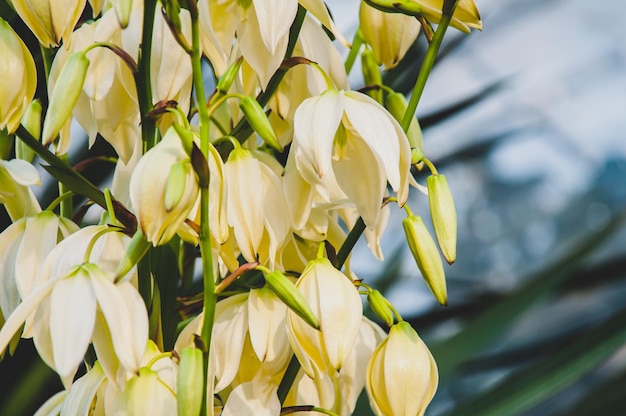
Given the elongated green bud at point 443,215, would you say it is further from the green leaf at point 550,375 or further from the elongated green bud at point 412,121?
the green leaf at point 550,375

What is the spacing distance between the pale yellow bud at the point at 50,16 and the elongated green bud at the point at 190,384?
166 millimetres

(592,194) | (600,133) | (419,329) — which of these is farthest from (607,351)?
(600,133)

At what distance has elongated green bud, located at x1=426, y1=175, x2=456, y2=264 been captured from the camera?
0.38 meters

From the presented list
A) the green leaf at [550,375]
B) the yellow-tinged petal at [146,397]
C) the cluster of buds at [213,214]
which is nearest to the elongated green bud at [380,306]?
the cluster of buds at [213,214]

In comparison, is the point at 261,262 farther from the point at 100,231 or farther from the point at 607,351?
the point at 607,351

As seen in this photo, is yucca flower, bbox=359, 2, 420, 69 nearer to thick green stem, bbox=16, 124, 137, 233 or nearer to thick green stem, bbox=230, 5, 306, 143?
thick green stem, bbox=230, 5, 306, 143

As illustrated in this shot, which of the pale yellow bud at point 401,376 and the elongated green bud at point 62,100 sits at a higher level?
the elongated green bud at point 62,100

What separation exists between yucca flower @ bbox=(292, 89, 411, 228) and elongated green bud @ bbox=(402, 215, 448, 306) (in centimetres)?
2

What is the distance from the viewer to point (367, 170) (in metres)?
0.39

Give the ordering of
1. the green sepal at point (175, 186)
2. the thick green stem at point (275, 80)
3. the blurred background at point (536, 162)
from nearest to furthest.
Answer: the green sepal at point (175, 186)
the thick green stem at point (275, 80)
the blurred background at point (536, 162)

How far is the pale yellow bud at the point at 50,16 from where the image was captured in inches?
14.6

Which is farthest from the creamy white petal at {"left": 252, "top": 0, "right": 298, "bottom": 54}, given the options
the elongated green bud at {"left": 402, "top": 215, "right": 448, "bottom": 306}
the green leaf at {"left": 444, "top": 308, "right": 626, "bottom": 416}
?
the green leaf at {"left": 444, "top": 308, "right": 626, "bottom": 416}

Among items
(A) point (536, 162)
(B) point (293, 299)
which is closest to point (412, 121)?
(B) point (293, 299)

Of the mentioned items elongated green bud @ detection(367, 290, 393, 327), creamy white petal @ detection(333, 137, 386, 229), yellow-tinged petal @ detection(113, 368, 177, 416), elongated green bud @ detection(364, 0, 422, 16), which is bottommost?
elongated green bud @ detection(367, 290, 393, 327)
